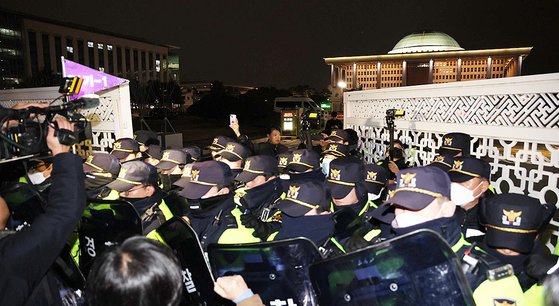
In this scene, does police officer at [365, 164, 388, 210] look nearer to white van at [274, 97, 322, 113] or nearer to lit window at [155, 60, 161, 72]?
white van at [274, 97, 322, 113]

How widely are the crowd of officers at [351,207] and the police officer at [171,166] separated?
0.04ft

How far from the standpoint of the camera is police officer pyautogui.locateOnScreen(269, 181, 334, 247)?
8.23ft

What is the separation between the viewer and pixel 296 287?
1.97 metres

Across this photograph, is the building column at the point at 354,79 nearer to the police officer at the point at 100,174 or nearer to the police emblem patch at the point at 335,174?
the police officer at the point at 100,174

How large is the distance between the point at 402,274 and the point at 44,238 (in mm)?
1521

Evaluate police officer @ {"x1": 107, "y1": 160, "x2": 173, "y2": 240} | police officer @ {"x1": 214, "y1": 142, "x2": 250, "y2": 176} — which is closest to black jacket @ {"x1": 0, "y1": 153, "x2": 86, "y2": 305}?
A: police officer @ {"x1": 107, "y1": 160, "x2": 173, "y2": 240}

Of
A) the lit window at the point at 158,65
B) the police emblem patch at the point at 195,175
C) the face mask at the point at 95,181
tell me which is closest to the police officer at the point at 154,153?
the face mask at the point at 95,181

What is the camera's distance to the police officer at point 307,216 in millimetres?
2508

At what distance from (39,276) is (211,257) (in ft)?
2.59

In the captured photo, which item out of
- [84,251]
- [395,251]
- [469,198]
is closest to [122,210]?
[84,251]

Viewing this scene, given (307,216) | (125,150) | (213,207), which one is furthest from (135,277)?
(125,150)

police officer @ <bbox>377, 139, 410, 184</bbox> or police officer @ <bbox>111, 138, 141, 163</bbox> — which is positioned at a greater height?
police officer @ <bbox>111, 138, 141, 163</bbox>

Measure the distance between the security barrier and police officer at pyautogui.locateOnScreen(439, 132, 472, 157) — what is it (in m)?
0.16

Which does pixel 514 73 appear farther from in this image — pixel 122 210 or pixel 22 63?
pixel 22 63
